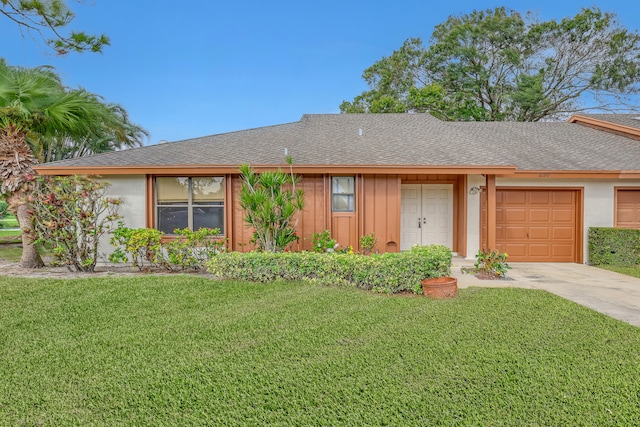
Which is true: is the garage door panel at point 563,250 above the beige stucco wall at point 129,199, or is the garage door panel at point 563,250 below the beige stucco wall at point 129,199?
below

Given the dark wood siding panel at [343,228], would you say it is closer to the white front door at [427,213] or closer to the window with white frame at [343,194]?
the window with white frame at [343,194]

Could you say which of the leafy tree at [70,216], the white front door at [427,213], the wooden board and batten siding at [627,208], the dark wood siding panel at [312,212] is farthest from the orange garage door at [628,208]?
the leafy tree at [70,216]

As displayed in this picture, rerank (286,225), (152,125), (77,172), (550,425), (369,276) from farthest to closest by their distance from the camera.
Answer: (152,125) < (77,172) < (286,225) < (369,276) < (550,425)

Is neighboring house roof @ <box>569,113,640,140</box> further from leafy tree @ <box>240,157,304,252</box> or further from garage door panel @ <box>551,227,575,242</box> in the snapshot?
leafy tree @ <box>240,157,304,252</box>

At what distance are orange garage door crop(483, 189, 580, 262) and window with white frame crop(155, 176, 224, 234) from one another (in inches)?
291

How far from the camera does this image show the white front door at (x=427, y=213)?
32.1ft

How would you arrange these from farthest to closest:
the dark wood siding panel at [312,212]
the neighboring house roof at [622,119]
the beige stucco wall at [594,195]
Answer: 1. the neighboring house roof at [622,119]
2. the beige stucco wall at [594,195]
3. the dark wood siding panel at [312,212]

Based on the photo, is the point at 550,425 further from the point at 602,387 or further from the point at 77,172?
the point at 77,172

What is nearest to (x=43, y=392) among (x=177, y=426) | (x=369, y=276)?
(x=177, y=426)

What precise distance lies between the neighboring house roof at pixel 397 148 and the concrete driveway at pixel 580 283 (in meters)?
2.46

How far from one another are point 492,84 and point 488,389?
79.4 ft

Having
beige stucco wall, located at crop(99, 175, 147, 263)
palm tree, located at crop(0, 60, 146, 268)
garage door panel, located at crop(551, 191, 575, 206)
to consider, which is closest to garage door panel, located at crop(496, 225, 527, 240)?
garage door panel, located at crop(551, 191, 575, 206)

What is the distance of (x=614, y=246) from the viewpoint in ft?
27.9

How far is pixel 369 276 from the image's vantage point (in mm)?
5910
